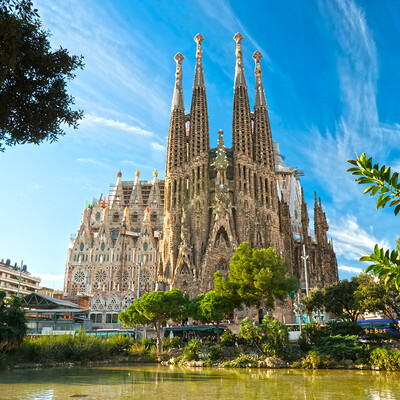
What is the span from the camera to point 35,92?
981 centimetres

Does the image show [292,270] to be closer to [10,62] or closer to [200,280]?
[200,280]

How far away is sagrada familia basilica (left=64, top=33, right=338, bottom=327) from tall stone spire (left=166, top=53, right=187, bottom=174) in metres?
0.16

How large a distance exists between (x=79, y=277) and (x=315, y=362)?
5089 centimetres

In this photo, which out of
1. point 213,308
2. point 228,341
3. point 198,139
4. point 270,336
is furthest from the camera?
point 198,139

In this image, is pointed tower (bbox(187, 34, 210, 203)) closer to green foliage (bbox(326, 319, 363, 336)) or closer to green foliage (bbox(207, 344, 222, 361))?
green foliage (bbox(326, 319, 363, 336))

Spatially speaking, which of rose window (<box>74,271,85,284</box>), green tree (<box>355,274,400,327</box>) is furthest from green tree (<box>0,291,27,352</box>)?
rose window (<box>74,271,85,284</box>)

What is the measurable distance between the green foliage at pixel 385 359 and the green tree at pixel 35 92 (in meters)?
18.8

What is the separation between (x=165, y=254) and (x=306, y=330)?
30.4 m

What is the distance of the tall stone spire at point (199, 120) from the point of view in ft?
187

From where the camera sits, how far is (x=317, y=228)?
203 feet

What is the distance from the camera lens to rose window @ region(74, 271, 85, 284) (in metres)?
64.2

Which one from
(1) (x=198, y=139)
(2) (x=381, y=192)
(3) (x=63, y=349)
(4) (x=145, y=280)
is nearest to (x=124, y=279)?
(4) (x=145, y=280)

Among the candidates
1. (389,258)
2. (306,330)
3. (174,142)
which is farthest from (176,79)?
(389,258)

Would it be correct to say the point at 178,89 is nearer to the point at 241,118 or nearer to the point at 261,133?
the point at 241,118
